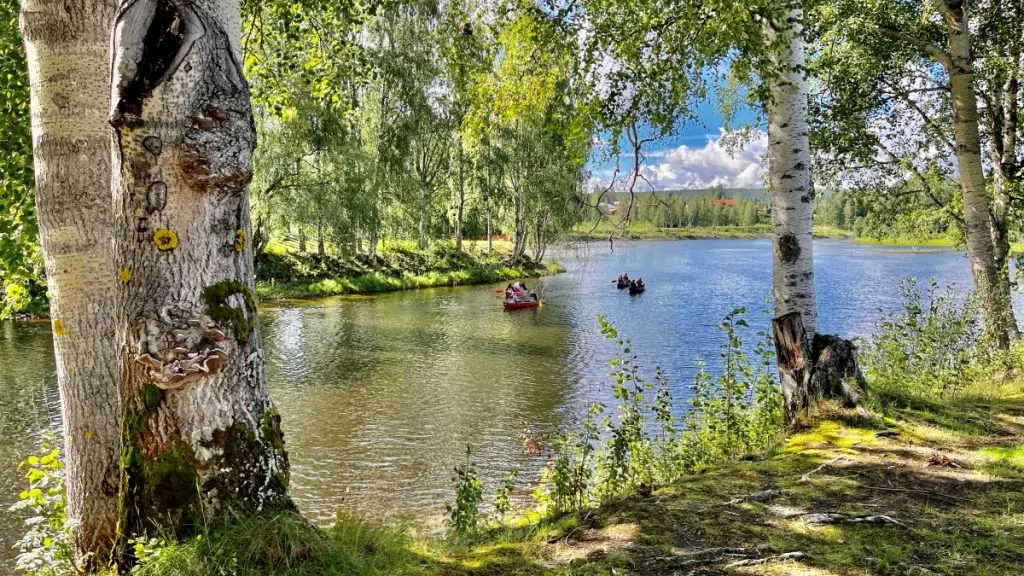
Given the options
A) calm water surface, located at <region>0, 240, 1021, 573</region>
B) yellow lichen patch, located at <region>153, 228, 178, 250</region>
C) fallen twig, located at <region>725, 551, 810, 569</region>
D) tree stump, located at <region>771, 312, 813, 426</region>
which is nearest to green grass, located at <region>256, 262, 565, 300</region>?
calm water surface, located at <region>0, 240, 1021, 573</region>

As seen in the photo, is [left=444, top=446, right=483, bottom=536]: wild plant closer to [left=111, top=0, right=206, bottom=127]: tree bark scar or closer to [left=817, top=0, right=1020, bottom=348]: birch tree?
[left=111, top=0, right=206, bottom=127]: tree bark scar

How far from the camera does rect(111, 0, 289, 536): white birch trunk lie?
276 cm

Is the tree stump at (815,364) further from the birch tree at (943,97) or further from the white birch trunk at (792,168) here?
the birch tree at (943,97)

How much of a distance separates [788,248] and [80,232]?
18.7 feet

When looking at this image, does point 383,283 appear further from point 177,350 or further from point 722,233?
point 722,233

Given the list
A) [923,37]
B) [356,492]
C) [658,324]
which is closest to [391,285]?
[658,324]

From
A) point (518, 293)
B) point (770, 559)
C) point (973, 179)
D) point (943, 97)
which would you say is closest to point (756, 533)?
point (770, 559)

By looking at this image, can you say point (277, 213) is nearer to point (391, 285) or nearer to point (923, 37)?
point (391, 285)

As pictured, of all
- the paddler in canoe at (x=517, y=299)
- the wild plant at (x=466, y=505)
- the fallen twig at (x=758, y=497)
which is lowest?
the paddler in canoe at (x=517, y=299)

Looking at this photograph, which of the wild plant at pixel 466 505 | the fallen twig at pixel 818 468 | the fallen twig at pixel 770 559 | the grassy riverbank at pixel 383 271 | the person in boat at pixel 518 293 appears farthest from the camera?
the grassy riverbank at pixel 383 271

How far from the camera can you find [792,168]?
19.2 feet

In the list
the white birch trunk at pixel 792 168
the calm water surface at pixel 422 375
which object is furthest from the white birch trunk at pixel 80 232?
the white birch trunk at pixel 792 168

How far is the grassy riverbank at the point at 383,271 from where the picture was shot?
32.5 meters

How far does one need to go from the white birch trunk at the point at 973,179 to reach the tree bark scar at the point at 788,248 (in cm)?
465
